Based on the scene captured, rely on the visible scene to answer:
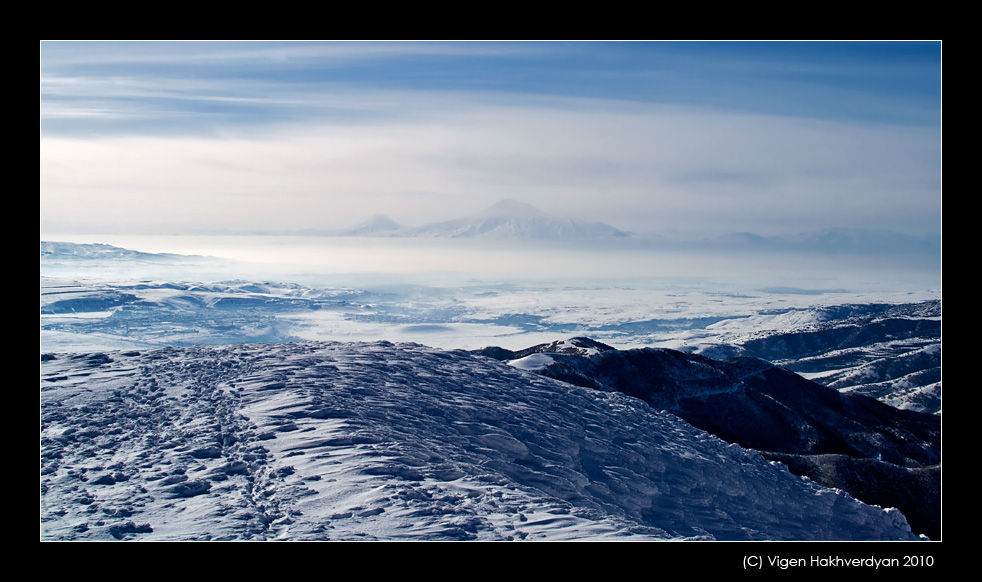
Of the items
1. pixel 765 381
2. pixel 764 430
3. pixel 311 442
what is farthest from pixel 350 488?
pixel 765 381

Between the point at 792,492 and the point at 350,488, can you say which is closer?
the point at 350,488

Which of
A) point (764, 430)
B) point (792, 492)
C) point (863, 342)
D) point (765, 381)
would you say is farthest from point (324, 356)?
point (863, 342)

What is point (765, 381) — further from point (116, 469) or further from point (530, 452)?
point (116, 469)

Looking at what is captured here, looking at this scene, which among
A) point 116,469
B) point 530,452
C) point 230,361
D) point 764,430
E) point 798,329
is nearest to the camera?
point 116,469

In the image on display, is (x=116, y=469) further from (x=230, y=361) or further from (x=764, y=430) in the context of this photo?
(x=764, y=430)

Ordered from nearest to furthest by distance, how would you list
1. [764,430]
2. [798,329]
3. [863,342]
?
[764,430], [863,342], [798,329]
